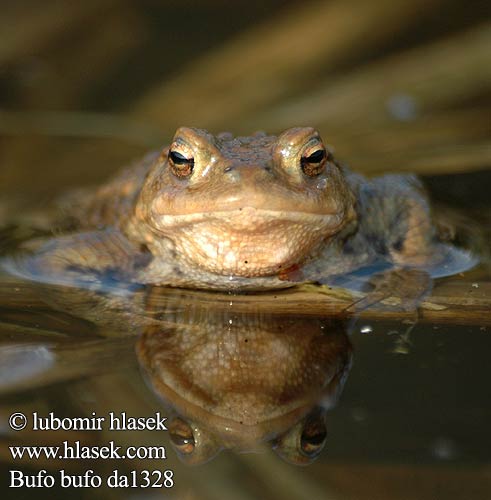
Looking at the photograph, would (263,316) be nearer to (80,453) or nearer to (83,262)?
(83,262)

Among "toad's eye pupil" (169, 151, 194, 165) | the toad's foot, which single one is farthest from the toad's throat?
the toad's foot

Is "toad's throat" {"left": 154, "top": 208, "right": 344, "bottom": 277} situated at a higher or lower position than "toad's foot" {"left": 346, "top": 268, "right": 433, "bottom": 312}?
higher

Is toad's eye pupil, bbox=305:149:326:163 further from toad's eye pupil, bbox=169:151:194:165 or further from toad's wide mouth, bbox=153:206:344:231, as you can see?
toad's eye pupil, bbox=169:151:194:165

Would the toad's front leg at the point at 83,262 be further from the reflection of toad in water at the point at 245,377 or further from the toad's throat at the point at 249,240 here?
the reflection of toad in water at the point at 245,377

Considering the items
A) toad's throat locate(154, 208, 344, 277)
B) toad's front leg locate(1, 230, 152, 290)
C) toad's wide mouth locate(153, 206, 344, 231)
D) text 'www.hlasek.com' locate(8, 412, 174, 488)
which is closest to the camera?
text 'www.hlasek.com' locate(8, 412, 174, 488)

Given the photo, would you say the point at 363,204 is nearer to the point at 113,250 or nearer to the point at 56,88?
the point at 113,250

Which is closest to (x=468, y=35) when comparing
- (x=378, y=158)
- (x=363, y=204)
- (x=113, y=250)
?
(x=378, y=158)

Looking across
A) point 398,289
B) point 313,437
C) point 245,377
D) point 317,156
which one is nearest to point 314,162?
point 317,156

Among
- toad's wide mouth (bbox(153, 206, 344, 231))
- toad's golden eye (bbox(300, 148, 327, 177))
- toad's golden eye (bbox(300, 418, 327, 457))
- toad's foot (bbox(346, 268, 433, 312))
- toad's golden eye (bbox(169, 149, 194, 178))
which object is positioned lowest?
toad's golden eye (bbox(300, 418, 327, 457))
